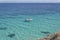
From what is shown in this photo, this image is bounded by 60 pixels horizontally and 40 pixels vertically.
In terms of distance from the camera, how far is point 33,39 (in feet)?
53.9

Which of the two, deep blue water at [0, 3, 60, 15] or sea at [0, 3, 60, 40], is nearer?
sea at [0, 3, 60, 40]

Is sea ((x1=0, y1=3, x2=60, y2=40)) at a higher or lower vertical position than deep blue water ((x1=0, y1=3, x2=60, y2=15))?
higher

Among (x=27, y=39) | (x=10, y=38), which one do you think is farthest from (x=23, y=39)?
(x=10, y=38)

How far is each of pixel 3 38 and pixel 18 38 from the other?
164 centimetres

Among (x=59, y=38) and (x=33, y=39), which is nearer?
(x=59, y=38)

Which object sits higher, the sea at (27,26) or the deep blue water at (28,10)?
the sea at (27,26)

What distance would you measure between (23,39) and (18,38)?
2.88 feet

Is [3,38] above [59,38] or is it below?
below

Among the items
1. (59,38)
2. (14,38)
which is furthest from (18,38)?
(59,38)

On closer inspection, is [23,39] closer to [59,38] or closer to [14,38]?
[14,38]

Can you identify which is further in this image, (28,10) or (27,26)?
(28,10)

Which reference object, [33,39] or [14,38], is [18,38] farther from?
[33,39]

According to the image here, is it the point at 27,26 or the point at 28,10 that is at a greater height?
the point at 27,26

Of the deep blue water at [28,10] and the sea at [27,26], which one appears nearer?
the sea at [27,26]
